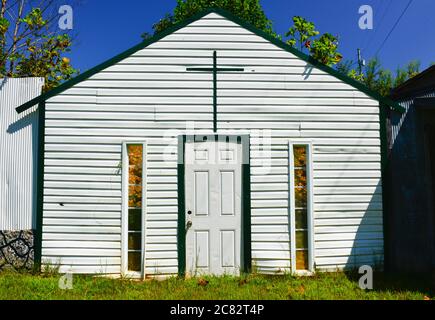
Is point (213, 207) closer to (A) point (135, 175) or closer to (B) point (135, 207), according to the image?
(B) point (135, 207)

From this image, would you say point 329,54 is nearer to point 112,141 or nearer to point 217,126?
point 217,126

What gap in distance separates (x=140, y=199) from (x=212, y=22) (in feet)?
12.1

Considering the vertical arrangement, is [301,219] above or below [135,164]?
below

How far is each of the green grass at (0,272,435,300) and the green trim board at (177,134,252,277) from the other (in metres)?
0.33

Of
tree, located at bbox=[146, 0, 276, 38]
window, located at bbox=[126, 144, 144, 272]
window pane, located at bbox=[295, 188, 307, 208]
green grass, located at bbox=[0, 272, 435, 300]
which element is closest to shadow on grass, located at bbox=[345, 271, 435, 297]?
green grass, located at bbox=[0, 272, 435, 300]

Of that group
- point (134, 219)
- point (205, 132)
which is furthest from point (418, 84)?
point (134, 219)

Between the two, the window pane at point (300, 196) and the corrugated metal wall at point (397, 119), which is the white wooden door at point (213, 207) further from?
the corrugated metal wall at point (397, 119)

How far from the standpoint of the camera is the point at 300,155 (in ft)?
19.5

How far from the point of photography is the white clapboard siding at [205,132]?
566 cm

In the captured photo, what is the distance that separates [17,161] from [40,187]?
0.73m

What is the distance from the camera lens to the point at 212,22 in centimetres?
597

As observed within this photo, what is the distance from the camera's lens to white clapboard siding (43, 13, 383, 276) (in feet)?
18.6

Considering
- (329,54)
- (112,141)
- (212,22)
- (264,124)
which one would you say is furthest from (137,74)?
(329,54)
